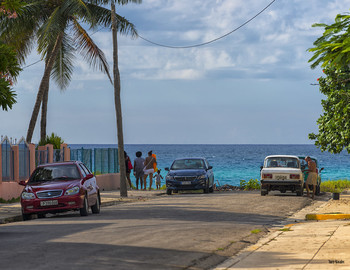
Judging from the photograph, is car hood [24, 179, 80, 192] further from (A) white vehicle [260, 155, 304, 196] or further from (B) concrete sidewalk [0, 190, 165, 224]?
(A) white vehicle [260, 155, 304, 196]

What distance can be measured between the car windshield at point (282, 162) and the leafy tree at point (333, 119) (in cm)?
229

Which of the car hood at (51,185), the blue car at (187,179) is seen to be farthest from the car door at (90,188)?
the blue car at (187,179)

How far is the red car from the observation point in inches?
748

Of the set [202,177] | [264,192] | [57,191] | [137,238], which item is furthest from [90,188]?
[202,177]

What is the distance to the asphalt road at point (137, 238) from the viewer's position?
10.5 metres

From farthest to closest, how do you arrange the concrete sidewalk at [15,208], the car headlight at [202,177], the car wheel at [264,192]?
the car headlight at [202,177] → the car wheel at [264,192] → the concrete sidewalk at [15,208]

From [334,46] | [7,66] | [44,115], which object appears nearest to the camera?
[334,46]

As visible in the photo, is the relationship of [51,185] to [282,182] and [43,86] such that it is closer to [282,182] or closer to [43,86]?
[282,182]

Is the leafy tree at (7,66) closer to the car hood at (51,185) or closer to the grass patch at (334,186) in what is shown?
the car hood at (51,185)

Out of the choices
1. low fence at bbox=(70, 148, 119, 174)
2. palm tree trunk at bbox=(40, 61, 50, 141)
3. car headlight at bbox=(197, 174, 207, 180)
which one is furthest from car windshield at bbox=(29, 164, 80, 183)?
palm tree trunk at bbox=(40, 61, 50, 141)

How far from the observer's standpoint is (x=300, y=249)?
Answer: 39.4ft

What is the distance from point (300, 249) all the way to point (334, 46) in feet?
11.3

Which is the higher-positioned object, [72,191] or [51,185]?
[51,185]

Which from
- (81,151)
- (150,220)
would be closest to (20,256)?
(150,220)
